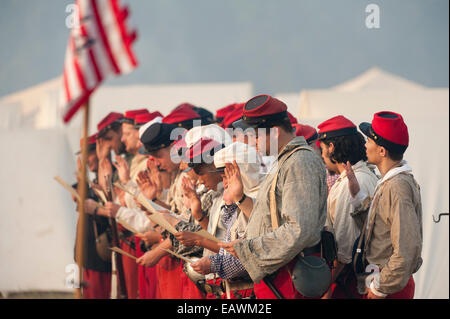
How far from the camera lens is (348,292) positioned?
399 cm

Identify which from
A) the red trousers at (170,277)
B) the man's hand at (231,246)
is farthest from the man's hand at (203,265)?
the red trousers at (170,277)

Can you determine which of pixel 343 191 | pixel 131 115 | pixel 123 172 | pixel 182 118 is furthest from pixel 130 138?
pixel 343 191

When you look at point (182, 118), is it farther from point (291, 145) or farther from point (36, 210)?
point (36, 210)

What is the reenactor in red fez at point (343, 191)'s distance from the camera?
4000 millimetres

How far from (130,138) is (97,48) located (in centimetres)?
418

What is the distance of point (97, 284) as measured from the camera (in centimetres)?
668

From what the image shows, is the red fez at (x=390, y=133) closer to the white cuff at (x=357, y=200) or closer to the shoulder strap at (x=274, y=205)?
the white cuff at (x=357, y=200)

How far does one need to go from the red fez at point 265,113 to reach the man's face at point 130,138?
350 cm

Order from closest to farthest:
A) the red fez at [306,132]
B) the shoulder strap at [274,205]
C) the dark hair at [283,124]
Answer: the shoulder strap at [274,205]
the dark hair at [283,124]
the red fez at [306,132]

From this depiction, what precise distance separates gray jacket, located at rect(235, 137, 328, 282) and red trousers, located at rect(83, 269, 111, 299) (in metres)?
3.69

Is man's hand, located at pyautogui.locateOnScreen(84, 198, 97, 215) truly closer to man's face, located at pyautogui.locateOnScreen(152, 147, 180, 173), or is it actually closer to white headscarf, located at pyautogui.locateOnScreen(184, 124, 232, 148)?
man's face, located at pyautogui.locateOnScreen(152, 147, 180, 173)

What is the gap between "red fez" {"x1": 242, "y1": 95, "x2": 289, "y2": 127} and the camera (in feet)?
11.4

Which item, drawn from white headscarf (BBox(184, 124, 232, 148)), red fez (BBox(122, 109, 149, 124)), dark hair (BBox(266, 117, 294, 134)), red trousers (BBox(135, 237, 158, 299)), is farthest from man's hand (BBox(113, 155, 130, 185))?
dark hair (BBox(266, 117, 294, 134))

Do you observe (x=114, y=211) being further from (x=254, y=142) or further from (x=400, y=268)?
(x=400, y=268)
